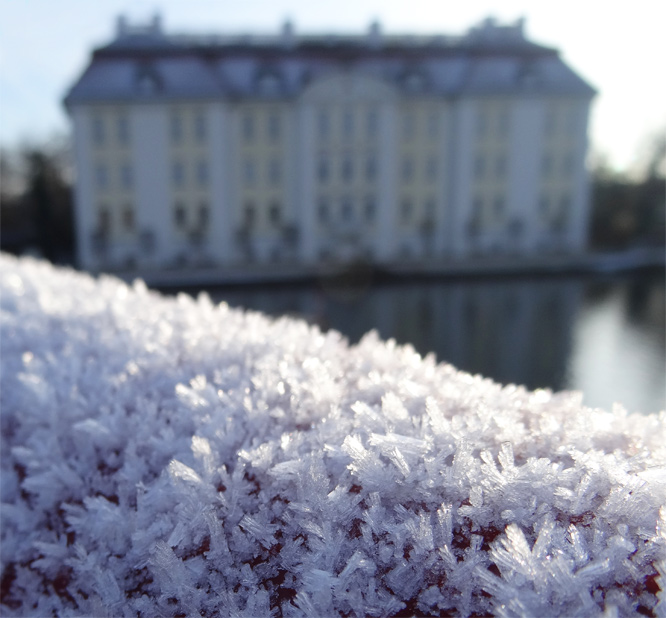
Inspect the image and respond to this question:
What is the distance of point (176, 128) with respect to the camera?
28.2 m

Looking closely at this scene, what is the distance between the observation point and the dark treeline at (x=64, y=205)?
33.6 meters

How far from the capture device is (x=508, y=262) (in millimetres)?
A: 28078

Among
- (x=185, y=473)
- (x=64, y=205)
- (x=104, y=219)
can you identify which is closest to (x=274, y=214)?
(x=104, y=219)

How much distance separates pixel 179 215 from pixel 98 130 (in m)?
5.96

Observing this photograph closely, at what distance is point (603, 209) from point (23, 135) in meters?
40.9

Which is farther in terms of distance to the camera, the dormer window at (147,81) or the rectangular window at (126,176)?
the rectangular window at (126,176)

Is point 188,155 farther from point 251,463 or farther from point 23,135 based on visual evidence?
point 251,463

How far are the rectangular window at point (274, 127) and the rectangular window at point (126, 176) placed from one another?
310 inches

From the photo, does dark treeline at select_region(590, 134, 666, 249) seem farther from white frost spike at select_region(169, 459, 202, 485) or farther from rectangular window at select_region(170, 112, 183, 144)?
white frost spike at select_region(169, 459, 202, 485)

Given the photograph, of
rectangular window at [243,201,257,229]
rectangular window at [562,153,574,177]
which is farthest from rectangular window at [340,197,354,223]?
rectangular window at [562,153,574,177]

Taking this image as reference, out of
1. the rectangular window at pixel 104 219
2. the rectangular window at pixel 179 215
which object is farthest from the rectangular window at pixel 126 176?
the rectangular window at pixel 179 215

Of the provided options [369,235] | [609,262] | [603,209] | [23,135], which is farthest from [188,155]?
[603,209]

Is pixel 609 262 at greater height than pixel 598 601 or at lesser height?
lesser

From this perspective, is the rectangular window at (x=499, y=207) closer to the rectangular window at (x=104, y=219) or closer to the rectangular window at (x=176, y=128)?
the rectangular window at (x=176, y=128)
